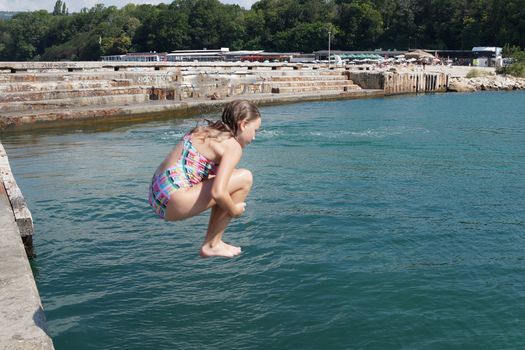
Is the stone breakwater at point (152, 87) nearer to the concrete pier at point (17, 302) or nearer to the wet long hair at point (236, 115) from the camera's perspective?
the concrete pier at point (17, 302)

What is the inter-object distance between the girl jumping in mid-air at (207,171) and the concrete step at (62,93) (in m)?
22.7

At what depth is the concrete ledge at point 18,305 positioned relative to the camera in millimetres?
4719

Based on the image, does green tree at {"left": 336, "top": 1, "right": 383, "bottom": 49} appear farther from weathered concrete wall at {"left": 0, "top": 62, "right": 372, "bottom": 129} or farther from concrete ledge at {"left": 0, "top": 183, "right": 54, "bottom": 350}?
concrete ledge at {"left": 0, "top": 183, "right": 54, "bottom": 350}

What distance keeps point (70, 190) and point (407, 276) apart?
25.1 feet

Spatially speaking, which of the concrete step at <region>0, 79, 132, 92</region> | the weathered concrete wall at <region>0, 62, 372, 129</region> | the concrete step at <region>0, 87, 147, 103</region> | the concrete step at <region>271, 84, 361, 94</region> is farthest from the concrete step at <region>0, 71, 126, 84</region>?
the concrete step at <region>271, 84, 361, 94</region>

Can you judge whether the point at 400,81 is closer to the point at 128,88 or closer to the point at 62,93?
the point at 128,88

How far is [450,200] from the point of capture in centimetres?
1284

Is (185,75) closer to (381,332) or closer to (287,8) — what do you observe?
(381,332)

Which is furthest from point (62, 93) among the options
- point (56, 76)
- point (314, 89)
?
point (314, 89)

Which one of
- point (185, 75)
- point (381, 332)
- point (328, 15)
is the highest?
point (328, 15)

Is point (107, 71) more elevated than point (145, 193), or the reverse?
point (107, 71)

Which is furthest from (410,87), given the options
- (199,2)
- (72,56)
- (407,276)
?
(72,56)

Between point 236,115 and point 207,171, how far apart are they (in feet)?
1.63

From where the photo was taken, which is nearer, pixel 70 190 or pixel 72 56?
pixel 70 190
